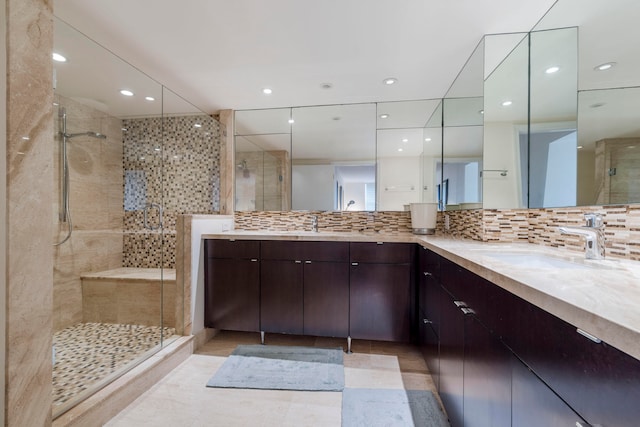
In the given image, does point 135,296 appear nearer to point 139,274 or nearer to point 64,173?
point 139,274

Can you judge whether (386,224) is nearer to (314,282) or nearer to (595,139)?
(314,282)

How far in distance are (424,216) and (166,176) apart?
2.54 metres

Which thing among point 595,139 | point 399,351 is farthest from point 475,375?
point 399,351

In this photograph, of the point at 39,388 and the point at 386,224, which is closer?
the point at 39,388

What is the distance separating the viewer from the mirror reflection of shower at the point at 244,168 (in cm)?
307

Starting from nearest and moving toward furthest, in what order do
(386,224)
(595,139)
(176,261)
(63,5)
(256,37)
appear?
(595,139) < (63,5) < (256,37) < (176,261) < (386,224)

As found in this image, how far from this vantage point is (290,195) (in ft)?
9.84

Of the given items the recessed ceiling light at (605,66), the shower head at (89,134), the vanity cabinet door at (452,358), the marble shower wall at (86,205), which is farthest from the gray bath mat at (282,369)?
the recessed ceiling light at (605,66)

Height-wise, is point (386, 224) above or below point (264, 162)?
below

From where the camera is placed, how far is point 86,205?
6.73 feet

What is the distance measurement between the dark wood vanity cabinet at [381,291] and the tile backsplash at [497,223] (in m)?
0.56

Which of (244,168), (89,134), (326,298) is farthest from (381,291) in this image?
(89,134)

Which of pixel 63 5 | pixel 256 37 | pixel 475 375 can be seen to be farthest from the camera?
pixel 256 37

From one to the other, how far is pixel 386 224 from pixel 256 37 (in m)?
2.01
